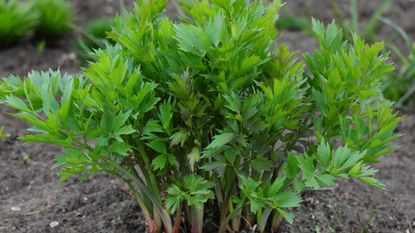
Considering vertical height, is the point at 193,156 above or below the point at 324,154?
above

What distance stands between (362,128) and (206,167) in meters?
0.51

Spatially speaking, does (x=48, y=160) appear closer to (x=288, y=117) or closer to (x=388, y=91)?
(x=288, y=117)

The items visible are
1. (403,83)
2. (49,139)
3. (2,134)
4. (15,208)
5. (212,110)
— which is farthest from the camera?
(403,83)

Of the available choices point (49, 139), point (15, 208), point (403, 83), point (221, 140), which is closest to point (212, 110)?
point (221, 140)

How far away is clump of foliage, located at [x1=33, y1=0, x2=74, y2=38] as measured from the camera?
467 cm

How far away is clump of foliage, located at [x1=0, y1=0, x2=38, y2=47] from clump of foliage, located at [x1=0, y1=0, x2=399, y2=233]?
2304 mm

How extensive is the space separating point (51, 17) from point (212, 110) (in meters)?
2.75

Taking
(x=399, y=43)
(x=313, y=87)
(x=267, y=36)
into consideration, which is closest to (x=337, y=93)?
(x=313, y=87)

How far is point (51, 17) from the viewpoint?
15.3ft

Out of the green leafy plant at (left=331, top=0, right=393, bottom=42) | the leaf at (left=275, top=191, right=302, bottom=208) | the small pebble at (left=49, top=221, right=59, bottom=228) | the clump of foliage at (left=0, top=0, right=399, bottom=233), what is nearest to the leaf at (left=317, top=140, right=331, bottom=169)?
the clump of foliage at (left=0, top=0, right=399, bottom=233)

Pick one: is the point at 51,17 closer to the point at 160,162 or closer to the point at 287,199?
the point at 160,162

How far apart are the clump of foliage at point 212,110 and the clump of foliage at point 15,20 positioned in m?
2.30

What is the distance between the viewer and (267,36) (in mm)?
2285

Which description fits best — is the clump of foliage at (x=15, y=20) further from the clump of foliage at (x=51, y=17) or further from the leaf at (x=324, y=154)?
the leaf at (x=324, y=154)
